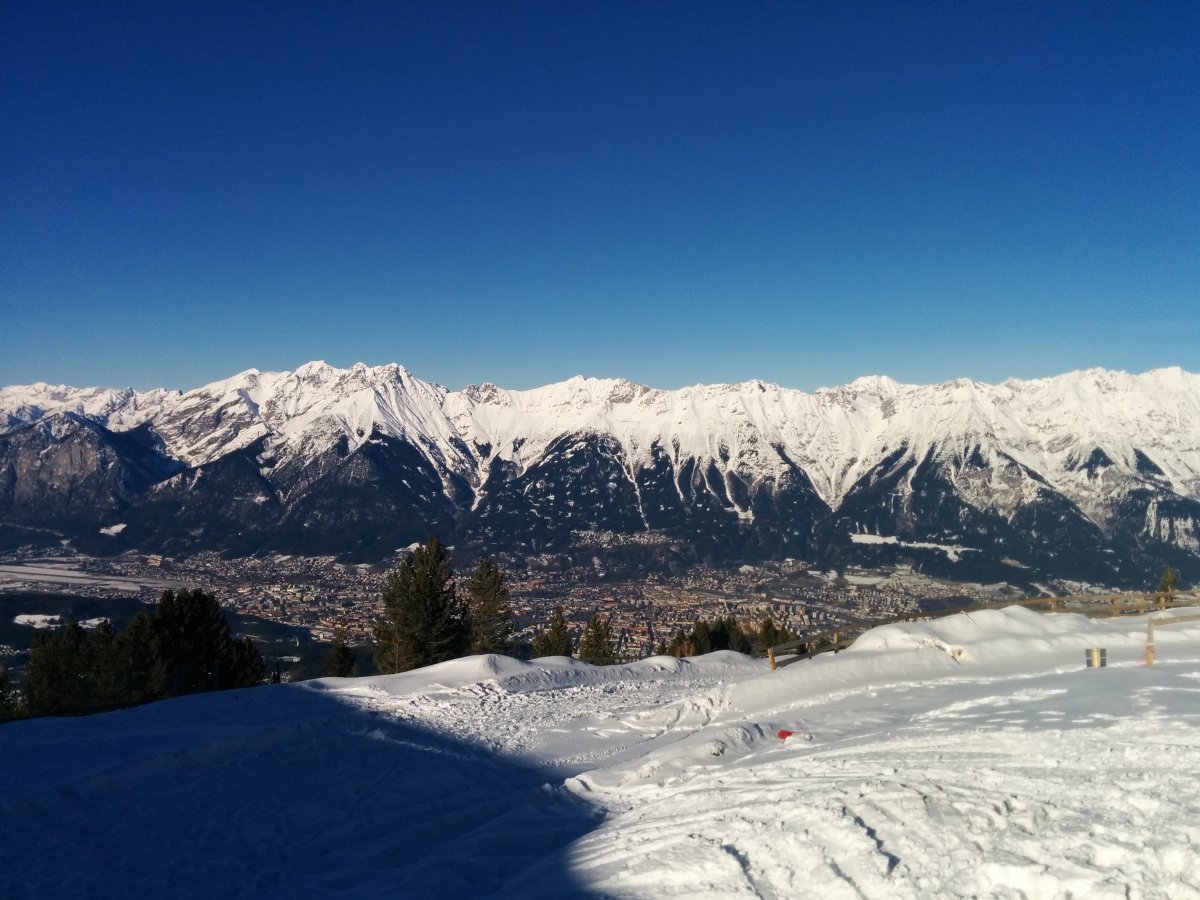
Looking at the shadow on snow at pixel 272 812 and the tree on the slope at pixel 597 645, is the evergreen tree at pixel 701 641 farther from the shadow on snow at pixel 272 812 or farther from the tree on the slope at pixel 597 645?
the shadow on snow at pixel 272 812

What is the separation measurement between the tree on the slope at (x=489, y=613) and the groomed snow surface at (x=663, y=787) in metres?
21.8

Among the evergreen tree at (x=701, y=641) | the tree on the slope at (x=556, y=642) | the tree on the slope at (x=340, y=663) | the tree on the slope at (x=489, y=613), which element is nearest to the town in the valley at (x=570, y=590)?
the evergreen tree at (x=701, y=641)

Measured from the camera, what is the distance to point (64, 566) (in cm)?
17038

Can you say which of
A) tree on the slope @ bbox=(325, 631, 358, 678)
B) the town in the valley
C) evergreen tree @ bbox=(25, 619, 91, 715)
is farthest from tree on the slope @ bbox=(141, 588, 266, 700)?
the town in the valley

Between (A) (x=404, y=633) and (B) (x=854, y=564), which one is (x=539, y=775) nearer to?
(A) (x=404, y=633)

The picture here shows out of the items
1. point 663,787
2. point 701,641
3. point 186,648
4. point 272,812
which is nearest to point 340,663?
point 186,648

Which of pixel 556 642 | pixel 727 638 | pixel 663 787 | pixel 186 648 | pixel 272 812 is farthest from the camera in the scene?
pixel 727 638

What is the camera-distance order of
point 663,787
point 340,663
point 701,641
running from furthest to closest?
point 701,641
point 340,663
point 663,787

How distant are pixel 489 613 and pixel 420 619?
828 centimetres

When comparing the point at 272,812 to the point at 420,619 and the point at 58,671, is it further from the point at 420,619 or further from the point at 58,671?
the point at 58,671

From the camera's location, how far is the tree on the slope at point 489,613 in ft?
146

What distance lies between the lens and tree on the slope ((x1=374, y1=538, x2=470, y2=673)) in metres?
37.4

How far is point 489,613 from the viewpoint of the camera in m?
45.4

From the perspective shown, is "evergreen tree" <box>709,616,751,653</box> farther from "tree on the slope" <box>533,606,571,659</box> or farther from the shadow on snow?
the shadow on snow
